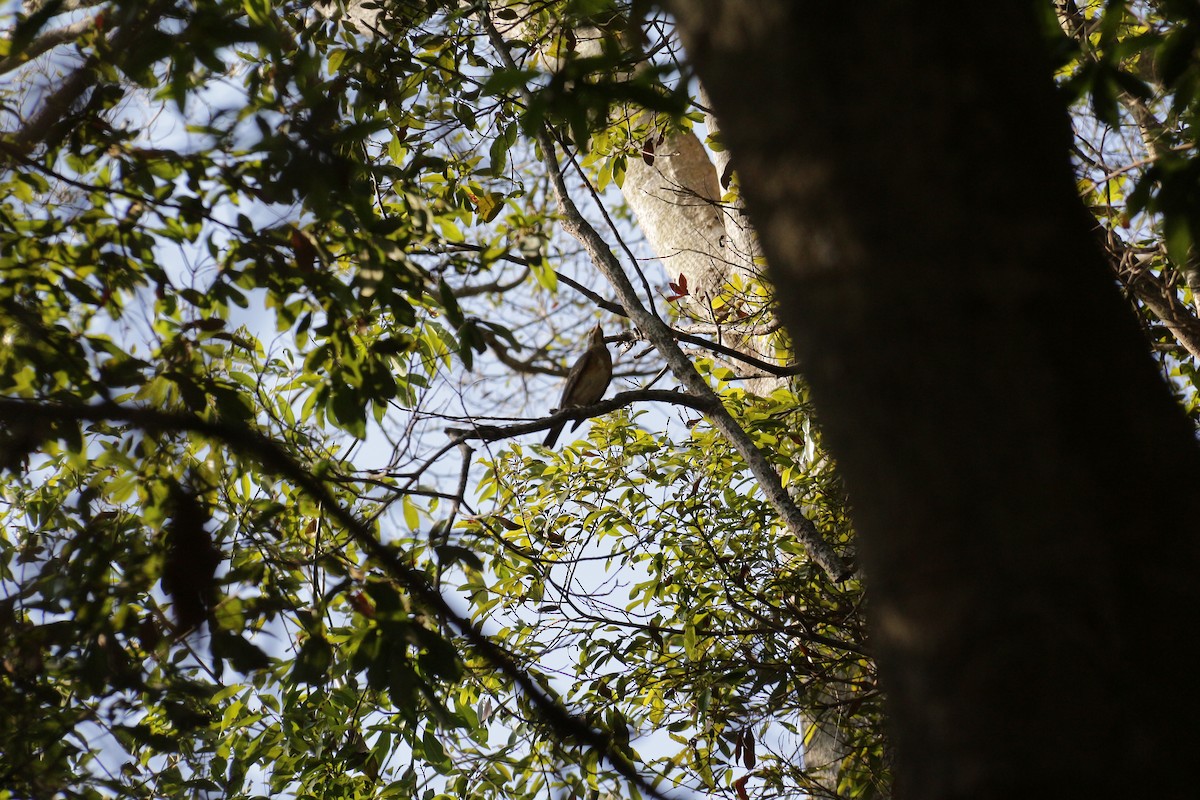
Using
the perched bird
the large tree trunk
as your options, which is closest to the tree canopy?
the large tree trunk

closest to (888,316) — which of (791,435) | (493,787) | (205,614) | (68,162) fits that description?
(205,614)

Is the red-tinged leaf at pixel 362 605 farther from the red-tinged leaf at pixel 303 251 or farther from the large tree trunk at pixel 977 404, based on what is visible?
the large tree trunk at pixel 977 404

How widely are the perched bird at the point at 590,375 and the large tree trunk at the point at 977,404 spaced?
4230 mm

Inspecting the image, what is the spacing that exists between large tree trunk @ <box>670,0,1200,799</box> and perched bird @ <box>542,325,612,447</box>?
4.23m

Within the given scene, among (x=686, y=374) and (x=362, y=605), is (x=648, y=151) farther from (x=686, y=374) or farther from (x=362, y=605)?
(x=362, y=605)

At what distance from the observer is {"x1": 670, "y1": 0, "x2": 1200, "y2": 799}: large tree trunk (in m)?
0.78

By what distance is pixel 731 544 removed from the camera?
349cm

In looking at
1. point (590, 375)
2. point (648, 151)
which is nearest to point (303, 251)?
point (648, 151)

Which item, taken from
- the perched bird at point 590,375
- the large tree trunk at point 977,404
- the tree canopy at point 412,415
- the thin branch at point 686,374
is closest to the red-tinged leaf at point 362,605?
the tree canopy at point 412,415

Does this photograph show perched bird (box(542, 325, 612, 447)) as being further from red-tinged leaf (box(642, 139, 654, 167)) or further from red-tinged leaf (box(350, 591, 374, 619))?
red-tinged leaf (box(350, 591, 374, 619))

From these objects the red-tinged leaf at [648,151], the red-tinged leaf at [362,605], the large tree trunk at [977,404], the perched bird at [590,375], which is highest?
the perched bird at [590,375]

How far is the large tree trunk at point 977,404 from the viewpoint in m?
0.78

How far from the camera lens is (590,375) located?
17.7 ft

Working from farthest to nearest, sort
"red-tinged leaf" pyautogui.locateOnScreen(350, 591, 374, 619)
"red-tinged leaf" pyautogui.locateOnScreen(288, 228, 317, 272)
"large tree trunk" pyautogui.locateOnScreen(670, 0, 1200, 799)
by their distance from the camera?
"red-tinged leaf" pyautogui.locateOnScreen(288, 228, 317, 272) → "red-tinged leaf" pyautogui.locateOnScreen(350, 591, 374, 619) → "large tree trunk" pyautogui.locateOnScreen(670, 0, 1200, 799)
